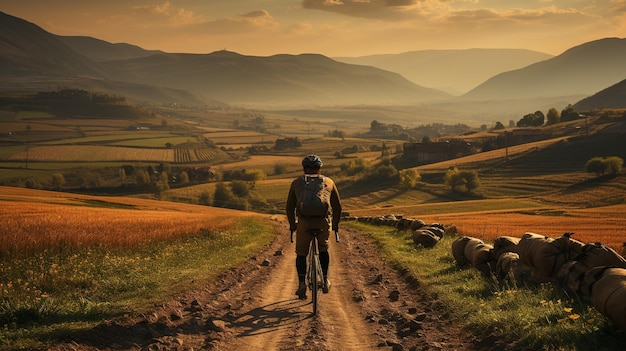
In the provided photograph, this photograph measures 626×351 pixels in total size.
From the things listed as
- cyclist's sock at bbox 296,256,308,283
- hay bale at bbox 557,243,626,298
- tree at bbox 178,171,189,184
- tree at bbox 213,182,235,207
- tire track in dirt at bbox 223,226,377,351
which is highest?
hay bale at bbox 557,243,626,298

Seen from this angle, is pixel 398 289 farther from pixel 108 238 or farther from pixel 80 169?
pixel 80 169

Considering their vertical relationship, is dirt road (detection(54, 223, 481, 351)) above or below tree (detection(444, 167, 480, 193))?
above

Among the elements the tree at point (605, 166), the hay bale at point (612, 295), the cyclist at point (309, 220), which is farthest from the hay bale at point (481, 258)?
the tree at point (605, 166)

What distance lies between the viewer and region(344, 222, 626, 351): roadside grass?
845 centimetres

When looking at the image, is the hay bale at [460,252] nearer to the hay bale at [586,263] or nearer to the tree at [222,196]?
the hay bale at [586,263]

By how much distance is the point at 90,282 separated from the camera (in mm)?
14562

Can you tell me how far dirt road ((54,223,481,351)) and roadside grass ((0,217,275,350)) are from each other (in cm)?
65

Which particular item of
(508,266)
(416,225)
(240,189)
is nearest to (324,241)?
(508,266)

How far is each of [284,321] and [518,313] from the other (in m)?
4.76

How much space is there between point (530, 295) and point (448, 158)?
179m

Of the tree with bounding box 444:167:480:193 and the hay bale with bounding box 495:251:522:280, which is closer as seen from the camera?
the hay bale with bounding box 495:251:522:280

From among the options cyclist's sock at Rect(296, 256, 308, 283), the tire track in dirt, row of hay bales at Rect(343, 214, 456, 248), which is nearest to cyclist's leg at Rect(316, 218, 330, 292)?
cyclist's sock at Rect(296, 256, 308, 283)

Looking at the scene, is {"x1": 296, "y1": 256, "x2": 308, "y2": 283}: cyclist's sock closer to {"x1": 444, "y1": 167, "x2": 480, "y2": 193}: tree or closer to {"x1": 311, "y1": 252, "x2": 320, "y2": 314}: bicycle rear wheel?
{"x1": 311, "y1": 252, "x2": 320, "y2": 314}: bicycle rear wheel

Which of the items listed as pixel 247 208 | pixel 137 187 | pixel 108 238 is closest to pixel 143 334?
pixel 108 238
